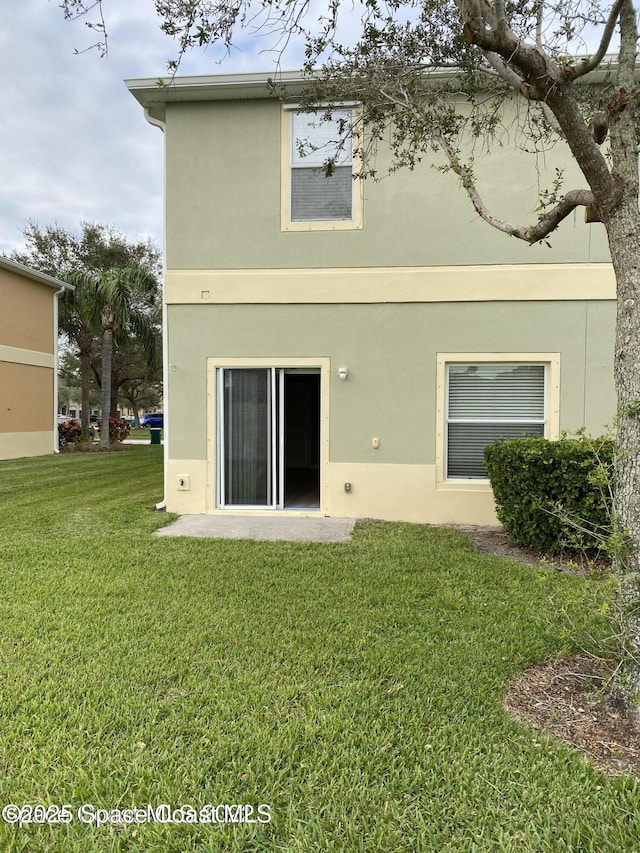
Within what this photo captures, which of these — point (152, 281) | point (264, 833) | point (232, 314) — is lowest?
point (264, 833)

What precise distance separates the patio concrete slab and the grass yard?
1.01 metres

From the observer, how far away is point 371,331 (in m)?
7.19

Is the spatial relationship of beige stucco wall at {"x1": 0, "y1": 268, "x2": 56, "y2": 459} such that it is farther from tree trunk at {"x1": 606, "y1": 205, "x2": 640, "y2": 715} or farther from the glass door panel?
tree trunk at {"x1": 606, "y1": 205, "x2": 640, "y2": 715}

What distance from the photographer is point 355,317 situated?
7.19 m

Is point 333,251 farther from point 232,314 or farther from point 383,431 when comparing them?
point 383,431

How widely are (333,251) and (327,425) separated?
2551 millimetres

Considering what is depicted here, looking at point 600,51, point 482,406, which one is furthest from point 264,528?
point 600,51

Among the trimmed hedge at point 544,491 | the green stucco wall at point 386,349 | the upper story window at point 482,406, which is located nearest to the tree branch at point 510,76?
the trimmed hedge at point 544,491

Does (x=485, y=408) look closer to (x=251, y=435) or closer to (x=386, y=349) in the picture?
(x=386, y=349)

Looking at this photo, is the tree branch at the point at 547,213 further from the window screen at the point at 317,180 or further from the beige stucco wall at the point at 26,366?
the beige stucco wall at the point at 26,366

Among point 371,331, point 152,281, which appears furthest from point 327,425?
point 152,281

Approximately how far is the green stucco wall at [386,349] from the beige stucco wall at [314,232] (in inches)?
28.3

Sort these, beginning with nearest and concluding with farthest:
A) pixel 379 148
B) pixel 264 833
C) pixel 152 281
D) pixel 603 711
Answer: pixel 264 833 → pixel 603 711 → pixel 379 148 → pixel 152 281

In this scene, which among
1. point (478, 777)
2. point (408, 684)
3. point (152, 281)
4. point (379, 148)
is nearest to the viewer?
point (478, 777)
